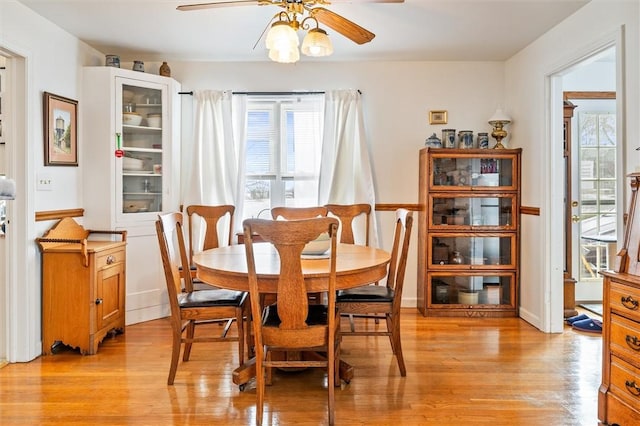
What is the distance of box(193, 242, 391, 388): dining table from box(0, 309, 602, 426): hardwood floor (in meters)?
0.25

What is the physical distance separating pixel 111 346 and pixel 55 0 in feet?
8.02

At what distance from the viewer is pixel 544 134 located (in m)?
3.60

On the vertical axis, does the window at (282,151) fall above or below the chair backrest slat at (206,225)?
above

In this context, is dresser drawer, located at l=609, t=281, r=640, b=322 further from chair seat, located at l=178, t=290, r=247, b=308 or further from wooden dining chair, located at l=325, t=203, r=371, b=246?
wooden dining chair, located at l=325, t=203, r=371, b=246

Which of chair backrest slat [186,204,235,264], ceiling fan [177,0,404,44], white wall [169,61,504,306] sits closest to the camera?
ceiling fan [177,0,404,44]

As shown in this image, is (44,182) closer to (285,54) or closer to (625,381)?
(285,54)

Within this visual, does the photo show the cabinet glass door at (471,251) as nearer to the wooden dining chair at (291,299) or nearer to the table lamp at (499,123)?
the table lamp at (499,123)

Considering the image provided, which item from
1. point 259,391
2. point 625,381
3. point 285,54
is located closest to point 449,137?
point 285,54

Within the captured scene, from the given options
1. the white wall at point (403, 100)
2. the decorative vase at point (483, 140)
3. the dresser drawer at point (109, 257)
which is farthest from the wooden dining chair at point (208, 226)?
the decorative vase at point (483, 140)

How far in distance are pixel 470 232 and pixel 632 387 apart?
86.1 inches

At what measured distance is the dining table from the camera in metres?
2.14

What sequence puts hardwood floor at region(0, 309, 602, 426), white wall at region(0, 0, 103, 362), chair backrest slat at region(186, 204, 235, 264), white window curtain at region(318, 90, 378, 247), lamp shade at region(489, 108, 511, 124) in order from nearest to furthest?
hardwood floor at region(0, 309, 602, 426)
white wall at region(0, 0, 103, 362)
chair backrest slat at region(186, 204, 235, 264)
lamp shade at region(489, 108, 511, 124)
white window curtain at region(318, 90, 378, 247)

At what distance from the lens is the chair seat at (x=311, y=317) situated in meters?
2.27

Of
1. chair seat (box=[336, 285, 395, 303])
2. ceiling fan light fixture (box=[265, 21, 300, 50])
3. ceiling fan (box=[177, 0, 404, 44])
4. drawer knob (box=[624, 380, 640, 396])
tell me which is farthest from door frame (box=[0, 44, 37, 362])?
drawer knob (box=[624, 380, 640, 396])
